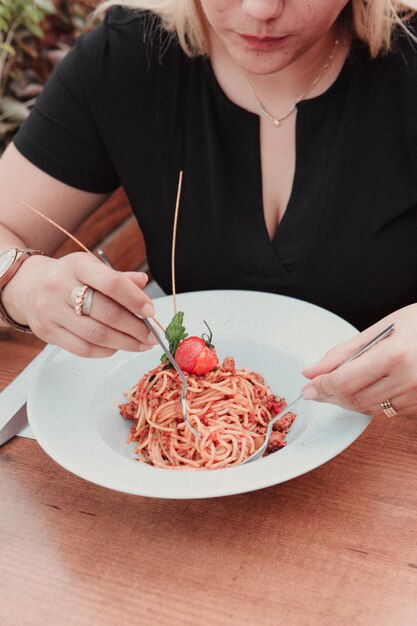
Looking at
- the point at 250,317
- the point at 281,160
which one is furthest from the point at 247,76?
the point at 250,317

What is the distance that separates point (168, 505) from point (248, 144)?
2.82 ft

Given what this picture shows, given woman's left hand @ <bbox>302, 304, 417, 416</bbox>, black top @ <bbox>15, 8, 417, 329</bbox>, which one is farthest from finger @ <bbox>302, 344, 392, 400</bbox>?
black top @ <bbox>15, 8, 417, 329</bbox>

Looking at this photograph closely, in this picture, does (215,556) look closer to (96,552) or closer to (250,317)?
(96,552)

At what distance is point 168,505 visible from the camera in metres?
1.07

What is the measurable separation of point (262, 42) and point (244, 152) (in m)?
0.37

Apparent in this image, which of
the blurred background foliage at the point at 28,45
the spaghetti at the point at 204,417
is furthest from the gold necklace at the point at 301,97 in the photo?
the blurred background foliage at the point at 28,45

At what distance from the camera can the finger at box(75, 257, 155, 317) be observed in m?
1.03

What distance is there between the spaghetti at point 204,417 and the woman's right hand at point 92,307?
11 centimetres

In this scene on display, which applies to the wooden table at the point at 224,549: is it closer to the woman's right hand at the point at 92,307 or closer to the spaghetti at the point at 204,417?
the spaghetti at the point at 204,417

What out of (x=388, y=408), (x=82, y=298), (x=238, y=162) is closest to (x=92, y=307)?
(x=82, y=298)

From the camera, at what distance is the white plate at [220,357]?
3.20ft

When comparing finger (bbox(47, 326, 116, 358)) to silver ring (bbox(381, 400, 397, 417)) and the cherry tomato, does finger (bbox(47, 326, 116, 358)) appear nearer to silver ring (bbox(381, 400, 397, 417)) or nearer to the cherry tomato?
the cherry tomato

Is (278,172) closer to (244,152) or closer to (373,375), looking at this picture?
(244,152)

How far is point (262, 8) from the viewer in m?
1.14
